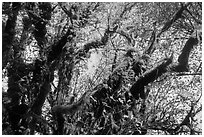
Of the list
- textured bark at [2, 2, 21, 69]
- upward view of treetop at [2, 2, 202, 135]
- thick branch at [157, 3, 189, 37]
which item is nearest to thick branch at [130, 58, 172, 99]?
upward view of treetop at [2, 2, 202, 135]

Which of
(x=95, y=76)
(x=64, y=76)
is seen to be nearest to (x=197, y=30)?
(x=95, y=76)

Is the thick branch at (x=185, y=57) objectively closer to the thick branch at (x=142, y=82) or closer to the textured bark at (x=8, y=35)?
the thick branch at (x=142, y=82)

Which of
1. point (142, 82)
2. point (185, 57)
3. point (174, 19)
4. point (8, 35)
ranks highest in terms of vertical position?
point (174, 19)

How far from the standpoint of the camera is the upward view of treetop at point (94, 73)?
31.4ft

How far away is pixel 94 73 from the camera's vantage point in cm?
1102

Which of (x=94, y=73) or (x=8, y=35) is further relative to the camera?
(x=94, y=73)

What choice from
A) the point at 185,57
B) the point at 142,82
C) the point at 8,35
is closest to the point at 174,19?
the point at 185,57

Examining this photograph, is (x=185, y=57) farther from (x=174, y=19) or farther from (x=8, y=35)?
(x=8, y=35)

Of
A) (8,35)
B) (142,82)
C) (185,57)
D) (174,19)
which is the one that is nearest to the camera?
(8,35)

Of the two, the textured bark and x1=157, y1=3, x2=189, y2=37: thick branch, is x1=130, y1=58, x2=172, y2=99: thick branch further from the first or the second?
the textured bark

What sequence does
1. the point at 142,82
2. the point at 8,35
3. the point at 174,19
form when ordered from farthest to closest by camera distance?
the point at 174,19 → the point at 142,82 → the point at 8,35

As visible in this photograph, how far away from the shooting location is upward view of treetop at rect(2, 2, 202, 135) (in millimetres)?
9570

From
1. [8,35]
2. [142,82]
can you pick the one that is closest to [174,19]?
[142,82]

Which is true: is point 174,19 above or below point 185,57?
above
